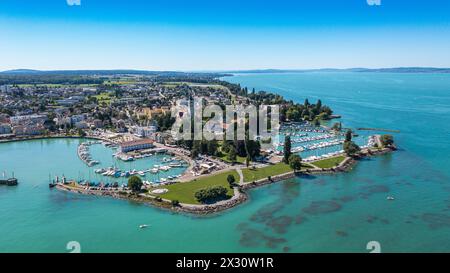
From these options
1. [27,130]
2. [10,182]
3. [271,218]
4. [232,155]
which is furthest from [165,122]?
[271,218]

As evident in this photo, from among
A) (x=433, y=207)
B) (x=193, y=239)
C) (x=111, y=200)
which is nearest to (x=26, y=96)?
(x=111, y=200)

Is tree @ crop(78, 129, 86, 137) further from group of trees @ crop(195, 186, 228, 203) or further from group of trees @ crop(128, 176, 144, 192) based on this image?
group of trees @ crop(195, 186, 228, 203)

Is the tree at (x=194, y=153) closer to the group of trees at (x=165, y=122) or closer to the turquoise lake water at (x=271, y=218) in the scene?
the turquoise lake water at (x=271, y=218)

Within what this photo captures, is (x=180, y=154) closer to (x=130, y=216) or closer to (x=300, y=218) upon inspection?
(x=130, y=216)

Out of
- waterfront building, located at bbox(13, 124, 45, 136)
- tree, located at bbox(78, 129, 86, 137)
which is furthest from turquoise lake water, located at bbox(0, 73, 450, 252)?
waterfront building, located at bbox(13, 124, 45, 136)

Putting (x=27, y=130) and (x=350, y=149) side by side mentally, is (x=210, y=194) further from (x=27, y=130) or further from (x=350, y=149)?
(x=27, y=130)

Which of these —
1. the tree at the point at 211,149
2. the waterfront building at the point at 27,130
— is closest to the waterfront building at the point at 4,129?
the waterfront building at the point at 27,130
